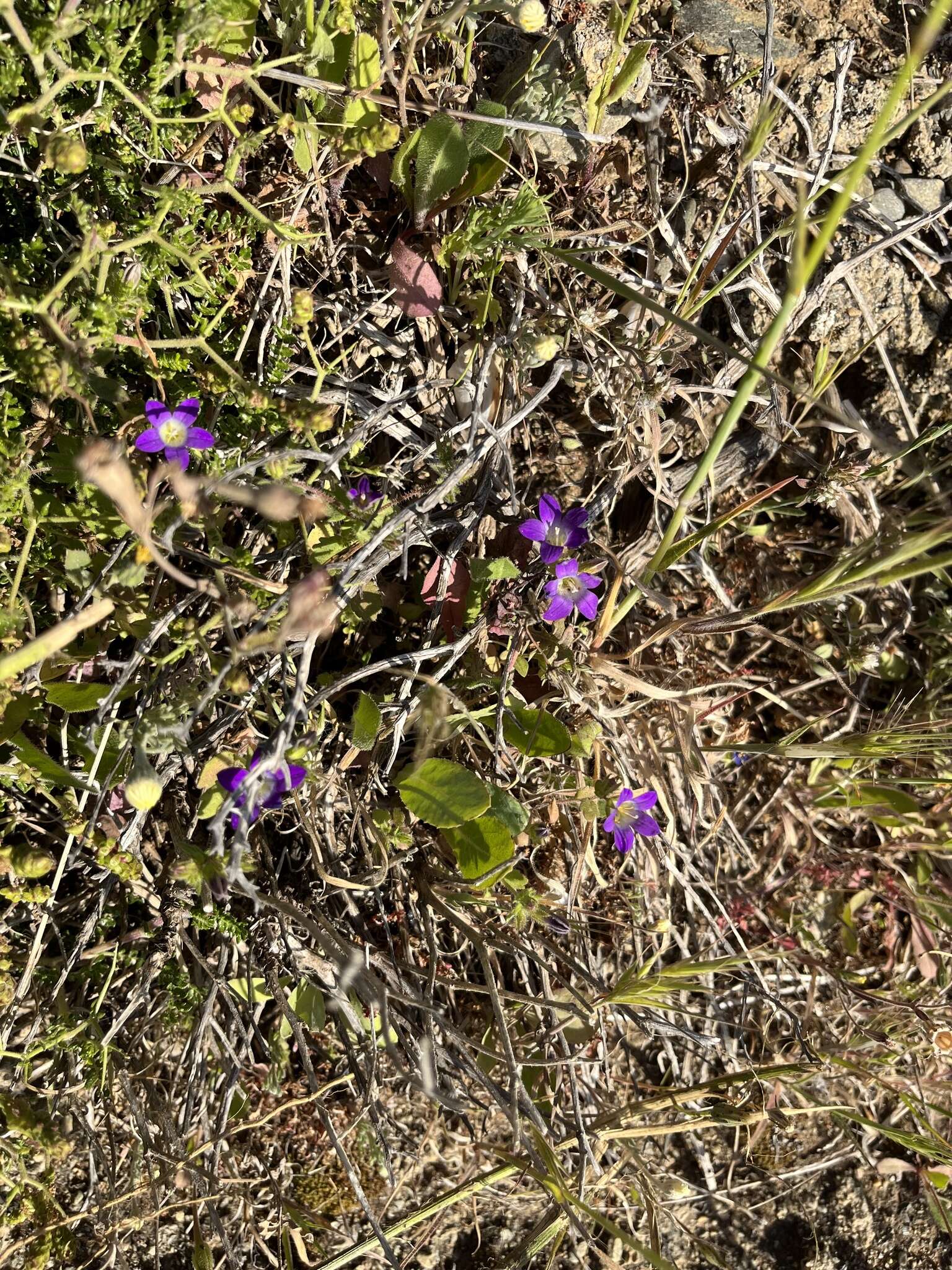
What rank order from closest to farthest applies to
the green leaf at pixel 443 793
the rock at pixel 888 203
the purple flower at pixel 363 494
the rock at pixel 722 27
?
the green leaf at pixel 443 793, the purple flower at pixel 363 494, the rock at pixel 722 27, the rock at pixel 888 203

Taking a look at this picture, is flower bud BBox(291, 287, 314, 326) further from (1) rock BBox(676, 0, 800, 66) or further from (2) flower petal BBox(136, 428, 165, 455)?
(1) rock BBox(676, 0, 800, 66)

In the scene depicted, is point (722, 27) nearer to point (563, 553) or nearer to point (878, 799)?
point (563, 553)

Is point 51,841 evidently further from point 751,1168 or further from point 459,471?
point 751,1168

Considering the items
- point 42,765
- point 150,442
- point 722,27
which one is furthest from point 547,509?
point 722,27

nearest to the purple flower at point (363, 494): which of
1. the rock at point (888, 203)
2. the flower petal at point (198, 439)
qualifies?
the flower petal at point (198, 439)

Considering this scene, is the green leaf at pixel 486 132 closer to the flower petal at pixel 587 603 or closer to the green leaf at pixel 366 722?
the flower petal at pixel 587 603

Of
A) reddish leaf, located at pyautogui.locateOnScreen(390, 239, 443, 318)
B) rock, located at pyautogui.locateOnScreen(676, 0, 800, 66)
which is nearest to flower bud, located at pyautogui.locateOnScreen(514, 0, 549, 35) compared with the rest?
reddish leaf, located at pyautogui.locateOnScreen(390, 239, 443, 318)
